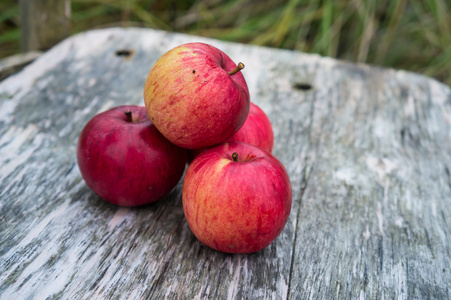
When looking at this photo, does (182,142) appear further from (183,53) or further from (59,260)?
(59,260)

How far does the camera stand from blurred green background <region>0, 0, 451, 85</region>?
2654mm

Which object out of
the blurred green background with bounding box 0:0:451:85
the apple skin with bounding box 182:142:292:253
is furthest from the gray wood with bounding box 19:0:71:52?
the apple skin with bounding box 182:142:292:253

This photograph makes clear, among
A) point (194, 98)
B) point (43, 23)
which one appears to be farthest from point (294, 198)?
point (43, 23)

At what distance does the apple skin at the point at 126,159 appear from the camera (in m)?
0.98

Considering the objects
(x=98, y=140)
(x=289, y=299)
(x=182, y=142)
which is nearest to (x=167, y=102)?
(x=182, y=142)

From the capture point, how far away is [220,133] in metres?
0.92

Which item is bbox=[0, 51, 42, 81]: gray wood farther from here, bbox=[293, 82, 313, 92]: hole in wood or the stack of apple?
bbox=[293, 82, 313, 92]: hole in wood

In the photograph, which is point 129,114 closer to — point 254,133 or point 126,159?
point 126,159

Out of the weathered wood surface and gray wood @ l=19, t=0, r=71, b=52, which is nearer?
the weathered wood surface

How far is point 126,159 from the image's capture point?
3.19ft

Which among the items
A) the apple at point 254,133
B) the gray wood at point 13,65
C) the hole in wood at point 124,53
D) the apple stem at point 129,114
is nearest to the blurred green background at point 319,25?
the hole in wood at point 124,53

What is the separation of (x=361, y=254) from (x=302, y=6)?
2.24m

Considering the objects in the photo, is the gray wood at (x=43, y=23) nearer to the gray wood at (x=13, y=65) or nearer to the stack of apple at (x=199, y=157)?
the gray wood at (x=13, y=65)

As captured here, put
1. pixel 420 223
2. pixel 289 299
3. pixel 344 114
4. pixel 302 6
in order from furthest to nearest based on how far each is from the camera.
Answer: pixel 302 6 < pixel 344 114 < pixel 420 223 < pixel 289 299
